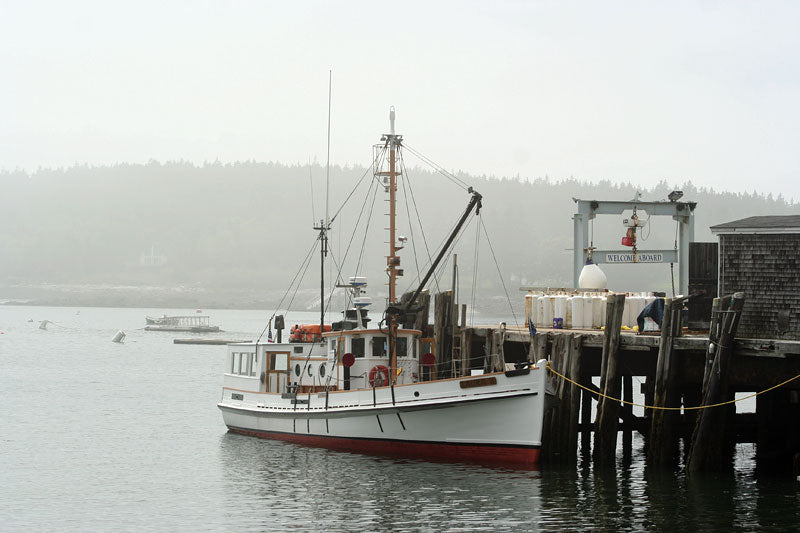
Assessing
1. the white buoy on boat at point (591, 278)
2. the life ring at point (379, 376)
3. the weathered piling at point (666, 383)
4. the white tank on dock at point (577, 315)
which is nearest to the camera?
the weathered piling at point (666, 383)

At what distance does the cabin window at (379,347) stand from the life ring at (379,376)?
40 cm

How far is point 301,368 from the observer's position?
111 ft

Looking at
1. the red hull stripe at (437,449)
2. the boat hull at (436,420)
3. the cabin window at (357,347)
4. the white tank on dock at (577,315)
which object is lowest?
the red hull stripe at (437,449)

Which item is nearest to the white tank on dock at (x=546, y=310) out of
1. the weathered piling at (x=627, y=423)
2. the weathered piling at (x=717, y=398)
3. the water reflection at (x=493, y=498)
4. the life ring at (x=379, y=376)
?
the weathered piling at (x=627, y=423)

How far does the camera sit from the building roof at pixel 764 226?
86.1ft

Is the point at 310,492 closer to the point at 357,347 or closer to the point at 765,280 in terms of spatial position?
the point at 357,347

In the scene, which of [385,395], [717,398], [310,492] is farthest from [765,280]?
[310,492]

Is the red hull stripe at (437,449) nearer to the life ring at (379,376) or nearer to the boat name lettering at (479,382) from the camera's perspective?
the life ring at (379,376)

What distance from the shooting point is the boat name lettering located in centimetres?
2748

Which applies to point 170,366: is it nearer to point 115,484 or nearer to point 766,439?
→ point 115,484

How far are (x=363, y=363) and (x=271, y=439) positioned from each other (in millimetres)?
5514

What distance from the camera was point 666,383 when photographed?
25.6 meters

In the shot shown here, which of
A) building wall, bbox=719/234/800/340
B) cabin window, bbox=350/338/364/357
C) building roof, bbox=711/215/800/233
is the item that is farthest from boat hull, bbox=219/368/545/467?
building roof, bbox=711/215/800/233

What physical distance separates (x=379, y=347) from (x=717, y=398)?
34.0 feet
